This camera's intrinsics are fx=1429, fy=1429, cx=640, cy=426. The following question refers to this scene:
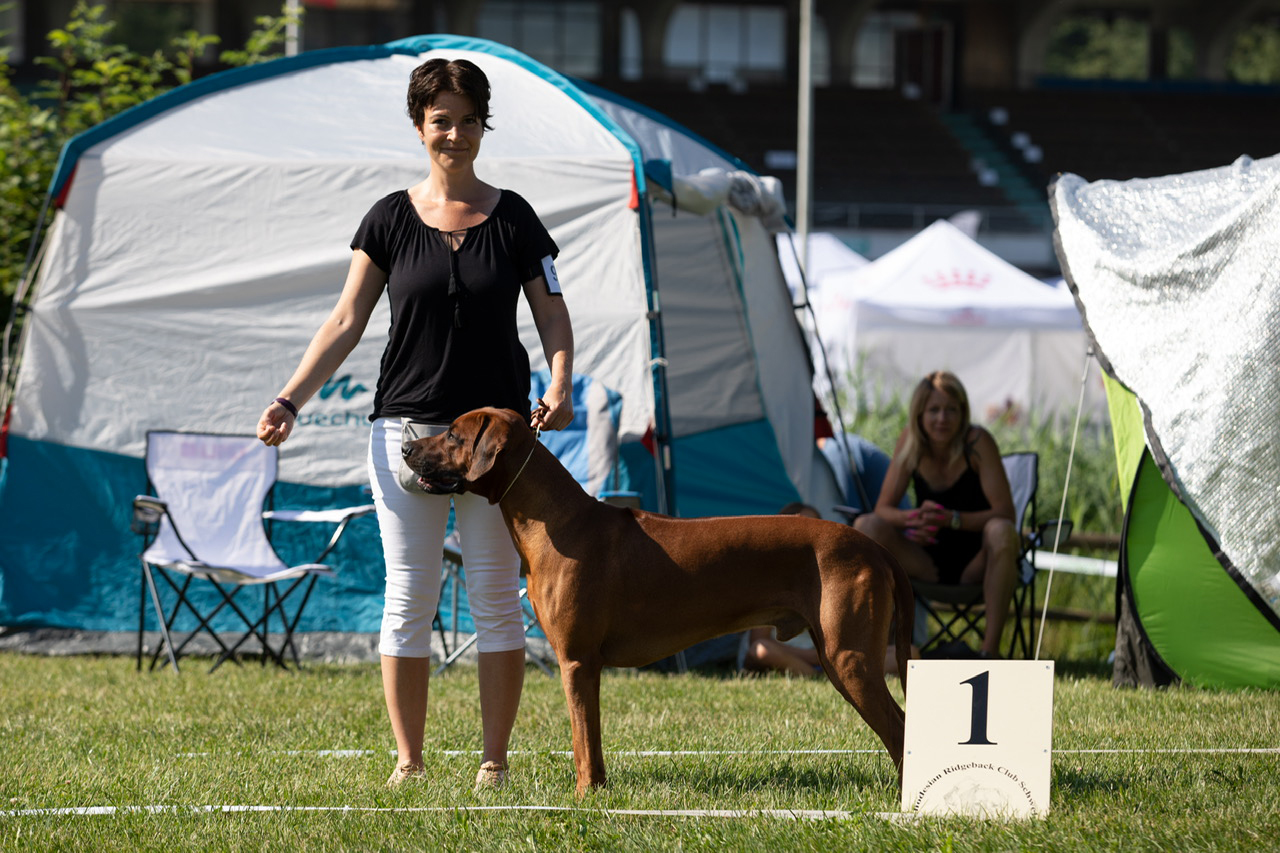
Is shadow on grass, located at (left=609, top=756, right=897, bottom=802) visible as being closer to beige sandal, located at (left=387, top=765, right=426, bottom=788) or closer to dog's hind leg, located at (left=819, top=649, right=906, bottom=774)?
dog's hind leg, located at (left=819, top=649, right=906, bottom=774)

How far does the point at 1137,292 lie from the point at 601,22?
26027 millimetres

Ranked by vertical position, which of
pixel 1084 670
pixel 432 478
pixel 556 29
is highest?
pixel 556 29

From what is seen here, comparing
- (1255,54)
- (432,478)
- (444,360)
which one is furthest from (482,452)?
(1255,54)

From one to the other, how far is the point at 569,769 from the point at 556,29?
27821mm

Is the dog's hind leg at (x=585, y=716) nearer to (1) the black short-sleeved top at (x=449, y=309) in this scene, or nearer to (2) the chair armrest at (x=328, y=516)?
(1) the black short-sleeved top at (x=449, y=309)

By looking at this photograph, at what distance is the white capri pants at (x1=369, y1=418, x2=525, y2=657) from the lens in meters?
3.32

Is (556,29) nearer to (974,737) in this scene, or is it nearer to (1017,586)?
(1017,586)

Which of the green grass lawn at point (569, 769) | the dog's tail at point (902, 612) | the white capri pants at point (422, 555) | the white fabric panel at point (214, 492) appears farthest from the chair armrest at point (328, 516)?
the dog's tail at point (902, 612)

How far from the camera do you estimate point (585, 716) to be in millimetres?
3143

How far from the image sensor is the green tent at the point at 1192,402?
4.50 meters

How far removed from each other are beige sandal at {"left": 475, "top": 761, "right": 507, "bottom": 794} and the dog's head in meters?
0.66

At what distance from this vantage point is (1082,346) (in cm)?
1456

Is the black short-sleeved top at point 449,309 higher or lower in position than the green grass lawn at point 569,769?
higher

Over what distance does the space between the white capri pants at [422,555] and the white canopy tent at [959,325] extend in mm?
7738
